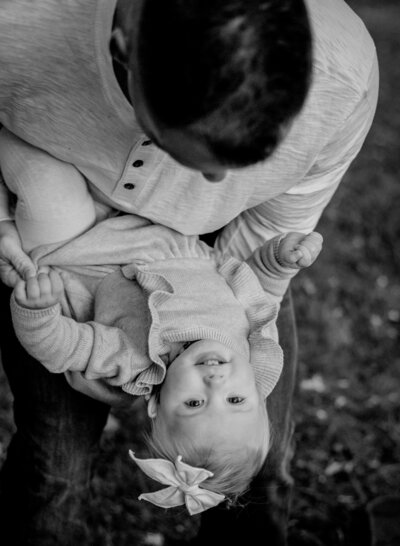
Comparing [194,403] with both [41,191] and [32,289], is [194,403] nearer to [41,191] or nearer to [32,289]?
[32,289]

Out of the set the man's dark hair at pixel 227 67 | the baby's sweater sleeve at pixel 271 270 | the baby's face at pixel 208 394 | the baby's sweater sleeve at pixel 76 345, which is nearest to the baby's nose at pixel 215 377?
the baby's face at pixel 208 394

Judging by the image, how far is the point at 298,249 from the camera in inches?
69.8

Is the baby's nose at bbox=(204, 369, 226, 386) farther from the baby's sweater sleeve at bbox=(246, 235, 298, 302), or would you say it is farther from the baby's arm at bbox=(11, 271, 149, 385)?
the baby's sweater sleeve at bbox=(246, 235, 298, 302)

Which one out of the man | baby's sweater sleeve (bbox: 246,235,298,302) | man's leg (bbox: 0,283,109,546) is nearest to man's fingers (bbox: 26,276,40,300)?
the man

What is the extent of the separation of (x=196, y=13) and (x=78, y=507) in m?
1.42

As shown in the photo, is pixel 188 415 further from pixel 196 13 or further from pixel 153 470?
pixel 196 13

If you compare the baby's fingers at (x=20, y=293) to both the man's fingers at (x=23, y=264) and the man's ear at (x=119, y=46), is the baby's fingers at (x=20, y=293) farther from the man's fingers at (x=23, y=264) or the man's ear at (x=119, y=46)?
the man's ear at (x=119, y=46)

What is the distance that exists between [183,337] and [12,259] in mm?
436

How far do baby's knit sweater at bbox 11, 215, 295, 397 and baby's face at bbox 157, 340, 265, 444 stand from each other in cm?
3

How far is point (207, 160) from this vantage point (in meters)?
1.26

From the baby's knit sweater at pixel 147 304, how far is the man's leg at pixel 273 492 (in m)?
0.20

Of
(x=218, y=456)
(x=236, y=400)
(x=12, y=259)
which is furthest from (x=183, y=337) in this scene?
(x=12, y=259)

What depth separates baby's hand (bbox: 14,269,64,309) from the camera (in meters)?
1.53

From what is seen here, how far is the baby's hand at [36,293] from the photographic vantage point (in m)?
1.53
